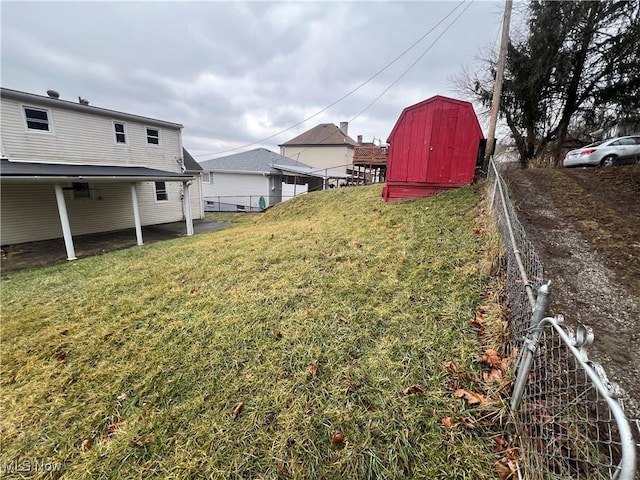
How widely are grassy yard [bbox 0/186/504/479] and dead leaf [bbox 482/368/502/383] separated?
78 mm

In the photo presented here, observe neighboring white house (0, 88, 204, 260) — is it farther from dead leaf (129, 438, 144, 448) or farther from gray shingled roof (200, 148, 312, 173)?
dead leaf (129, 438, 144, 448)

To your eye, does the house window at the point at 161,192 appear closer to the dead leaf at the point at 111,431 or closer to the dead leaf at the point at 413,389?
the dead leaf at the point at 111,431

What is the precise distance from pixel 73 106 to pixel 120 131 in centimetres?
183

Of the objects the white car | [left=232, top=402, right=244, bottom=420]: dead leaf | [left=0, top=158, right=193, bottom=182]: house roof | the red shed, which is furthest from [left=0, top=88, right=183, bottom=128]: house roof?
the white car

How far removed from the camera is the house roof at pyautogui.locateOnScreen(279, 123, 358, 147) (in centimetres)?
3123

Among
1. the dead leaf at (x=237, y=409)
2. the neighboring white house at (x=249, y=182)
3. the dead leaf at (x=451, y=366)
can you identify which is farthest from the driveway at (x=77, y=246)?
the dead leaf at (x=451, y=366)

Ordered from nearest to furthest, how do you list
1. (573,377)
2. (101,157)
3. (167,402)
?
(573,377), (167,402), (101,157)

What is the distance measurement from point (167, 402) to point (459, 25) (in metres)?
13.8

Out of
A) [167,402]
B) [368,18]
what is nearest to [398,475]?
[167,402]

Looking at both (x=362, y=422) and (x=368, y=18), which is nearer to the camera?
(x=362, y=422)

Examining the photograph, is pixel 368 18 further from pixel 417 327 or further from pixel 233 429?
pixel 233 429

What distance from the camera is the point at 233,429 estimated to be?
193 centimetres

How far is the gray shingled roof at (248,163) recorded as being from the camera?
19188 mm

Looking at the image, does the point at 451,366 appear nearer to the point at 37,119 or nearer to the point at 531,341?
the point at 531,341
